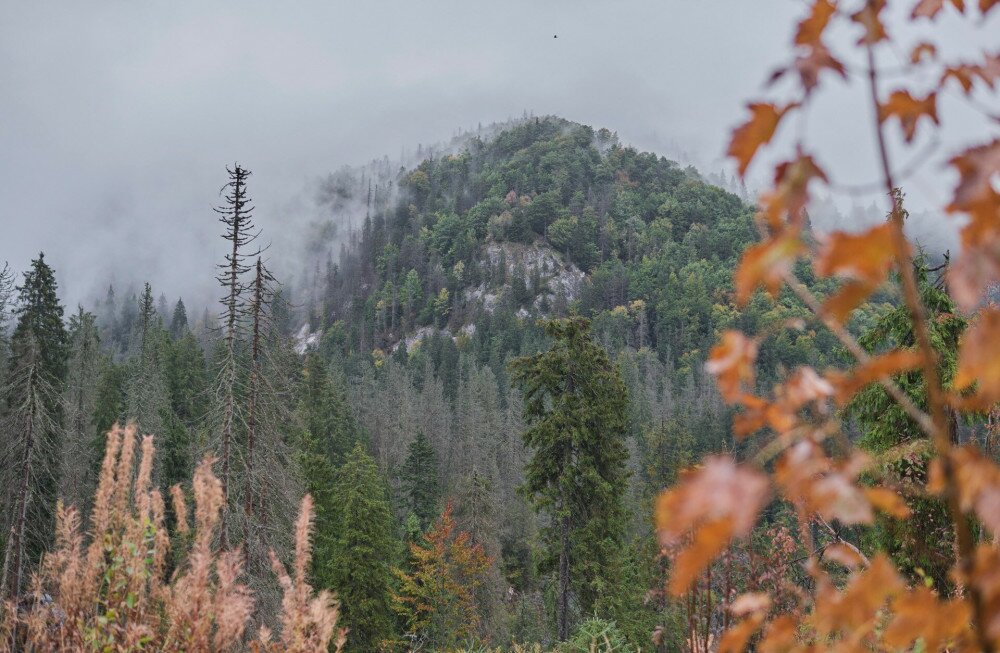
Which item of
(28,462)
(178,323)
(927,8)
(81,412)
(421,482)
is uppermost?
(178,323)

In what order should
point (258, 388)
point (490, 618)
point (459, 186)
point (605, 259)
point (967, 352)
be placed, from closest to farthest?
point (967, 352) → point (258, 388) → point (490, 618) → point (605, 259) → point (459, 186)

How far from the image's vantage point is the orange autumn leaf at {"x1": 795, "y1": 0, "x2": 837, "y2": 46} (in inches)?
34.0

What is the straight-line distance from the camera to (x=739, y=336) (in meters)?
0.86

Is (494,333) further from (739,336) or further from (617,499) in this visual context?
(739,336)

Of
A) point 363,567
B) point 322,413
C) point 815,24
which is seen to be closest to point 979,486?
point 815,24

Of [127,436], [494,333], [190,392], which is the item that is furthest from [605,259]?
[127,436]

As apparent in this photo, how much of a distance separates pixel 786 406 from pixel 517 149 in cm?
14757

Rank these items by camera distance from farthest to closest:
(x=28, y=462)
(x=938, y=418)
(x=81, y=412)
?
(x=81, y=412), (x=28, y=462), (x=938, y=418)

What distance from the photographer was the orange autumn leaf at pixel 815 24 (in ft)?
2.83

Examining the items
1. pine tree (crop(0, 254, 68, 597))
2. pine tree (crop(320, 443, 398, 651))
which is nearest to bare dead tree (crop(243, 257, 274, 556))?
pine tree (crop(0, 254, 68, 597))

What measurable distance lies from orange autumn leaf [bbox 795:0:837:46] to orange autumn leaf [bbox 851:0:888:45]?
1.6 inches

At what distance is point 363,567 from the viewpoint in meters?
19.9

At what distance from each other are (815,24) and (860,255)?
36cm

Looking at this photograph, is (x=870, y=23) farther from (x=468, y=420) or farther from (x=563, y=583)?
(x=468, y=420)
